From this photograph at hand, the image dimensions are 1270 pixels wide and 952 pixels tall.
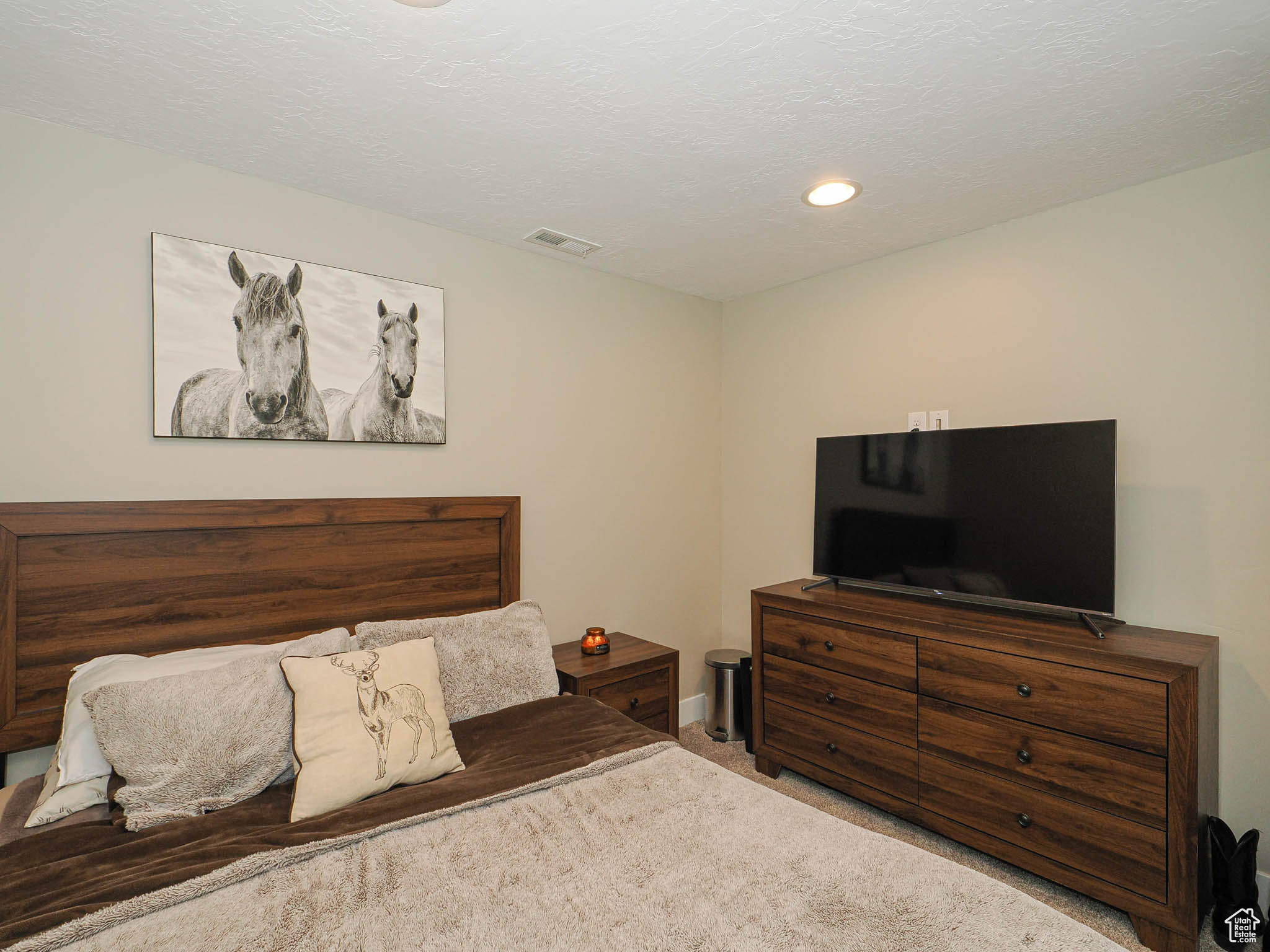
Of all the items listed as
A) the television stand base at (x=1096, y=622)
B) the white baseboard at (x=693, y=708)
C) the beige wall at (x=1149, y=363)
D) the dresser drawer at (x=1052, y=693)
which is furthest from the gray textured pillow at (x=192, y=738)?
the beige wall at (x=1149, y=363)

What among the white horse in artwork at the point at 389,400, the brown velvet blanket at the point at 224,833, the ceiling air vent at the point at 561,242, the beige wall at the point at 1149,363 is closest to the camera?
the brown velvet blanket at the point at 224,833

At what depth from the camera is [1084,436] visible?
231 centimetres

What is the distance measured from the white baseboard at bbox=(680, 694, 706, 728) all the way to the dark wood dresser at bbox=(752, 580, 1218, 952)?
2.82ft

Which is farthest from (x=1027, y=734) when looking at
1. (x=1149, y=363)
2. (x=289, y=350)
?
(x=289, y=350)

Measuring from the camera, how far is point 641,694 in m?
2.92

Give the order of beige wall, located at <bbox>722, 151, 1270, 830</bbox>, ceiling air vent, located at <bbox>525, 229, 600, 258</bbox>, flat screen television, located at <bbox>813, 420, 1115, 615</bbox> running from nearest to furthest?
beige wall, located at <bbox>722, 151, 1270, 830</bbox> → flat screen television, located at <bbox>813, 420, 1115, 615</bbox> → ceiling air vent, located at <bbox>525, 229, 600, 258</bbox>

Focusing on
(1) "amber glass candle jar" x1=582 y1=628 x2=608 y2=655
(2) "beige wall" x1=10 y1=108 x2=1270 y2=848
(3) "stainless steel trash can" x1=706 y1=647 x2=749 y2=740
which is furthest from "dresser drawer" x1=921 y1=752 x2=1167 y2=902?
(1) "amber glass candle jar" x1=582 y1=628 x2=608 y2=655

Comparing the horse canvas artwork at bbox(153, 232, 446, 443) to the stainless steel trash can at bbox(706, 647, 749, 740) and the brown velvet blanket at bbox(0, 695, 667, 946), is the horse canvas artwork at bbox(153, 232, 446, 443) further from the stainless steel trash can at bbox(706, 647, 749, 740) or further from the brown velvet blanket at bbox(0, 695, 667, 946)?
the stainless steel trash can at bbox(706, 647, 749, 740)

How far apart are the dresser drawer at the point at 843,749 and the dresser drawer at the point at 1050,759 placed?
0.14m

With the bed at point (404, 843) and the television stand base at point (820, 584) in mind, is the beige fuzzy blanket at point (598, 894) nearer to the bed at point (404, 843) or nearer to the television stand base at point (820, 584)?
the bed at point (404, 843)

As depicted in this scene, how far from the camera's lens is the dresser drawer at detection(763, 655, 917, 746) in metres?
2.55

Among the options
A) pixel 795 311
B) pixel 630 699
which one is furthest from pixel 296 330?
pixel 795 311

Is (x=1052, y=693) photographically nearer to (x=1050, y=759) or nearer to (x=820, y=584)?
Result: (x=1050, y=759)

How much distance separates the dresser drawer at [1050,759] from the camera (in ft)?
6.42
